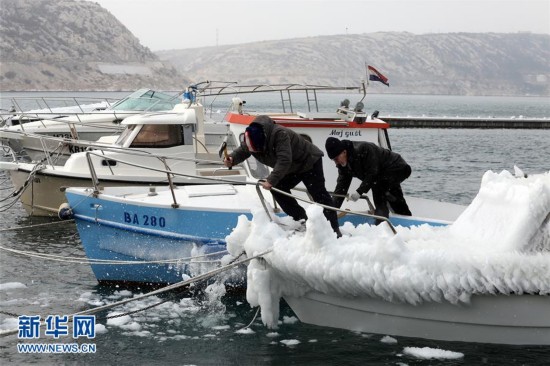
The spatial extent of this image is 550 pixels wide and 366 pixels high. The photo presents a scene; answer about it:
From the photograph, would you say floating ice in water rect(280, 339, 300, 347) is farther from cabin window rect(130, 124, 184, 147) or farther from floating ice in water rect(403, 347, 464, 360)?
cabin window rect(130, 124, 184, 147)

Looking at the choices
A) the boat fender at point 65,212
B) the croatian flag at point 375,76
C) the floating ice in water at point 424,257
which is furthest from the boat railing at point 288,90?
the floating ice in water at point 424,257

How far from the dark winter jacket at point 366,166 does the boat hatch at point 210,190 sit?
1.99m

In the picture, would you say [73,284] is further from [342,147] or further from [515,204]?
[515,204]

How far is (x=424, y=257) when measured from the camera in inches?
322

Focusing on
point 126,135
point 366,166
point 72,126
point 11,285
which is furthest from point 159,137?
point 366,166

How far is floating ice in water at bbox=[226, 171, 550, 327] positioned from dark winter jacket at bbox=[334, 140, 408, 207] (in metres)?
1.18

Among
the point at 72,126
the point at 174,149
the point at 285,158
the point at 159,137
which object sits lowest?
the point at 174,149

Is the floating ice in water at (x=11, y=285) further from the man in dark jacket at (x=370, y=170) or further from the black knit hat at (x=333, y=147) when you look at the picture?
the black knit hat at (x=333, y=147)

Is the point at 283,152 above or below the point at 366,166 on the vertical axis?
above

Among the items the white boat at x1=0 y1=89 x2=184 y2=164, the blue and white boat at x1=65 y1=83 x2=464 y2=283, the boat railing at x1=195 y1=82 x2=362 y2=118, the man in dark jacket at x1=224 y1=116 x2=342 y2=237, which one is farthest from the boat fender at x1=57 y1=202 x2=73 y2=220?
the white boat at x1=0 y1=89 x2=184 y2=164

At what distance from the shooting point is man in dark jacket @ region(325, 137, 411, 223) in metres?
9.78

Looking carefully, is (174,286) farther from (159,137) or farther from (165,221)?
(159,137)

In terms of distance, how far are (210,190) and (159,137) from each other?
448 centimetres

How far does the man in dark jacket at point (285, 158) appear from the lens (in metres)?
9.15
